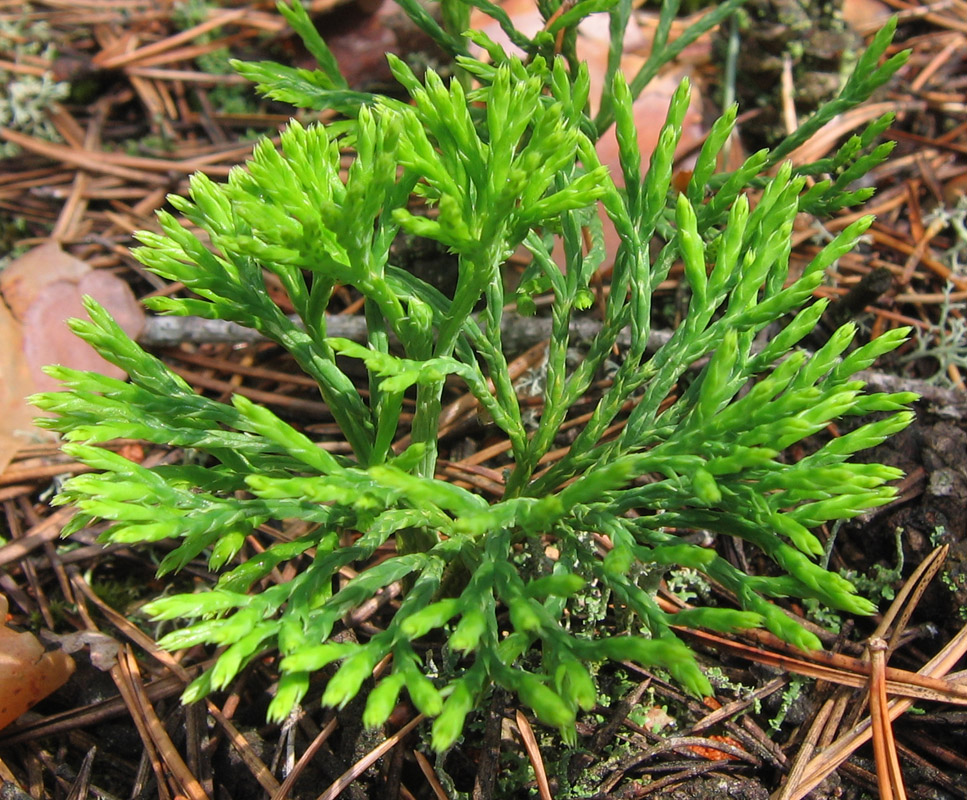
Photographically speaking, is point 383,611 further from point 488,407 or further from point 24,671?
point 24,671

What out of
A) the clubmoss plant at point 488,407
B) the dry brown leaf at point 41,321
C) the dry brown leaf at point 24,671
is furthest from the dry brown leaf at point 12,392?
the clubmoss plant at point 488,407

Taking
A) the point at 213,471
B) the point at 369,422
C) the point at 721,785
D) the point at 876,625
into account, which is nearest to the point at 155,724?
the point at 213,471

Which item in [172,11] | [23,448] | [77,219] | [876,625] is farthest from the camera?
[172,11]

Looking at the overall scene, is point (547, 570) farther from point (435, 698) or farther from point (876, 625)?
Result: point (876, 625)

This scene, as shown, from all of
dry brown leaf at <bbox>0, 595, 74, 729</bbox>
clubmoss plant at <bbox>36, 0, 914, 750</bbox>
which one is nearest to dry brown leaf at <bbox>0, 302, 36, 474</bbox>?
dry brown leaf at <bbox>0, 595, 74, 729</bbox>

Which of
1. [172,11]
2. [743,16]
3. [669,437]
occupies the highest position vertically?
[172,11]

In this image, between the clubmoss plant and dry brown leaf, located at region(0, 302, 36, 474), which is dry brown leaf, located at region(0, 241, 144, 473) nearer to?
dry brown leaf, located at region(0, 302, 36, 474)

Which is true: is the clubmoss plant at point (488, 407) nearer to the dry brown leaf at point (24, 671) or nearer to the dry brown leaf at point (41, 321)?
the dry brown leaf at point (24, 671)

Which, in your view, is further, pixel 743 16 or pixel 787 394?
pixel 743 16
